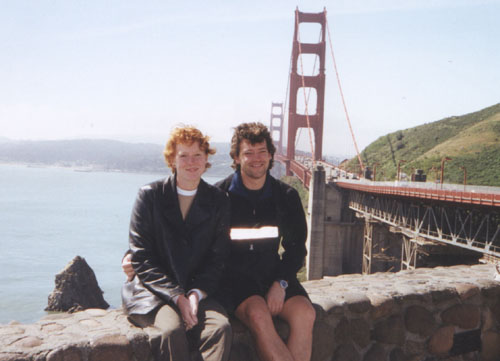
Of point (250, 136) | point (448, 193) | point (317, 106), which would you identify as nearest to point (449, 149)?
point (317, 106)

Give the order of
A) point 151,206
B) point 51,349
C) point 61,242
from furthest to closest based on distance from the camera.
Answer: point 61,242, point 151,206, point 51,349

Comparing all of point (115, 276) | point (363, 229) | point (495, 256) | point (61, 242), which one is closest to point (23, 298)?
point (115, 276)

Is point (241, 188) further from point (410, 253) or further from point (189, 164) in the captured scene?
point (410, 253)

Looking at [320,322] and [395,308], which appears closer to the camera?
[320,322]

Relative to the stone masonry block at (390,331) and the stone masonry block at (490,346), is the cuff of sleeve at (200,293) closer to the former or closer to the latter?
the stone masonry block at (390,331)

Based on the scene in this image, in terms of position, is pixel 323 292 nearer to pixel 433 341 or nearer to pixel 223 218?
pixel 433 341

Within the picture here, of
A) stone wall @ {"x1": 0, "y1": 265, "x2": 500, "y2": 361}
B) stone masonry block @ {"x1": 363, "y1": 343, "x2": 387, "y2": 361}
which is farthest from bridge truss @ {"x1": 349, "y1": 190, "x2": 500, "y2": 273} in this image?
stone masonry block @ {"x1": 363, "y1": 343, "x2": 387, "y2": 361}
